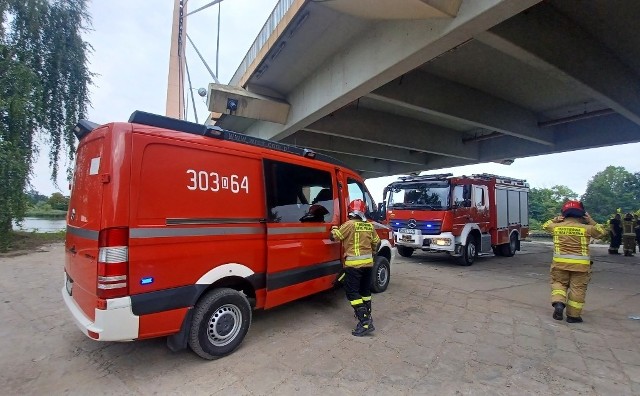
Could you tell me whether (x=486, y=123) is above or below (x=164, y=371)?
above

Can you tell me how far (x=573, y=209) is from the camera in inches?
205

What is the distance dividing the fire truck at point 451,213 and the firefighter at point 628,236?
578cm

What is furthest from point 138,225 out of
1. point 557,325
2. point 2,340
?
point 557,325

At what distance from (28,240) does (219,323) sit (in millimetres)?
13807

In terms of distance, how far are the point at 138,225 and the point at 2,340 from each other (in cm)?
283

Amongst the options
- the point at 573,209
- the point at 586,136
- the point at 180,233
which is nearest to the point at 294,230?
the point at 180,233

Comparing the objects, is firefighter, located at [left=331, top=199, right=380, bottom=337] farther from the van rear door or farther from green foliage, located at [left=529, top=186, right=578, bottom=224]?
green foliage, located at [left=529, top=186, right=578, bottom=224]

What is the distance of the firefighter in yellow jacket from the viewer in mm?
4980

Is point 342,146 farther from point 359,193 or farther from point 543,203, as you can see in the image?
point 543,203

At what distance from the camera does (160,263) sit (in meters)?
3.17

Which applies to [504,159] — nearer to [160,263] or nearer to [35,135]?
[160,263]

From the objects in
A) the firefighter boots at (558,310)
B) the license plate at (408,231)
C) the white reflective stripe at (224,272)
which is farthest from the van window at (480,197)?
the white reflective stripe at (224,272)

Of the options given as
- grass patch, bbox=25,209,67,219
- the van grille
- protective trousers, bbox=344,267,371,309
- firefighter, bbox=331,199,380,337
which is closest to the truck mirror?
the van grille

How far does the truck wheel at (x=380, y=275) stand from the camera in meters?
6.37
